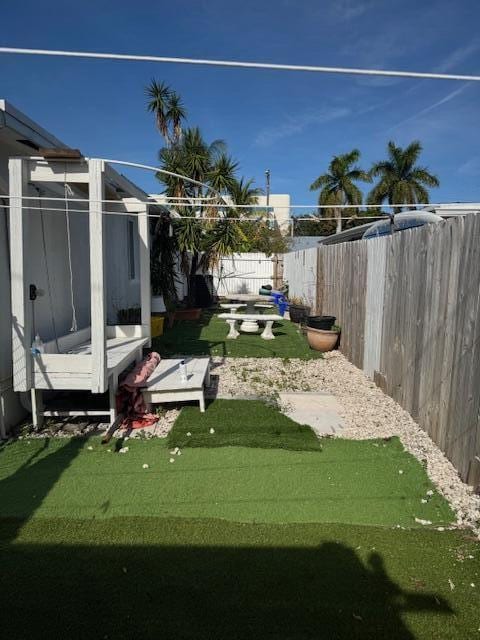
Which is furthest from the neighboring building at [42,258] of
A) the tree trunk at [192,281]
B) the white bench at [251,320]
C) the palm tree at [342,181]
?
the palm tree at [342,181]

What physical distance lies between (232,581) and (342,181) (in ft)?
98.5

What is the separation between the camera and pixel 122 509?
8.99 ft

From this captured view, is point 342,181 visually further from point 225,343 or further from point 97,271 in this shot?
point 97,271

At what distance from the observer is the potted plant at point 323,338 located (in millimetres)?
7496

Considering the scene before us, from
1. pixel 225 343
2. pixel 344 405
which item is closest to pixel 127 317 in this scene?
pixel 225 343

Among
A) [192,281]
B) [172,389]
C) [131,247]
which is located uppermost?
[131,247]

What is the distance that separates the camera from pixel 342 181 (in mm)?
28984

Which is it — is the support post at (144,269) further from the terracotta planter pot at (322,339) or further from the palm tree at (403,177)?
the palm tree at (403,177)

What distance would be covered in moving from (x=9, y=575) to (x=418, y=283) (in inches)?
158

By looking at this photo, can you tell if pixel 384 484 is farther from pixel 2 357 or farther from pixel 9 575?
pixel 2 357

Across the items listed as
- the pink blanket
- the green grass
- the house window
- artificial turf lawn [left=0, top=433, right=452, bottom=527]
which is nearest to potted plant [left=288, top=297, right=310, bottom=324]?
the house window

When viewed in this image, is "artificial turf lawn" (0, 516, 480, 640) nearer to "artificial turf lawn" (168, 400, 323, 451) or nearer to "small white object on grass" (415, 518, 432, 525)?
"small white object on grass" (415, 518, 432, 525)

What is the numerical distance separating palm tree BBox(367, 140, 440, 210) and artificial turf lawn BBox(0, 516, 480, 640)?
97.6 ft

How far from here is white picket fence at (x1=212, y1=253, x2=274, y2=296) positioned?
18.1 metres
